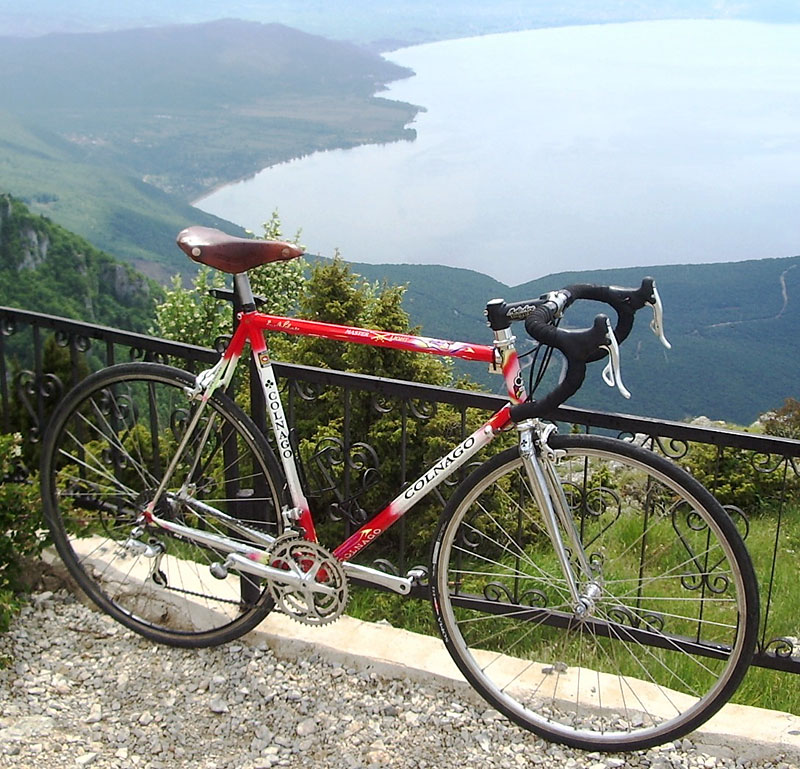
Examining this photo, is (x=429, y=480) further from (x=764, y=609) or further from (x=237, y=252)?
(x=764, y=609)

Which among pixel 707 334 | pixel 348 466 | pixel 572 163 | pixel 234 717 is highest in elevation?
pixel 348 466

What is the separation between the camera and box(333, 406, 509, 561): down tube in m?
2.26

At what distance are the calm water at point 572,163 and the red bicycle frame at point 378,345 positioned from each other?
59627 millimetres

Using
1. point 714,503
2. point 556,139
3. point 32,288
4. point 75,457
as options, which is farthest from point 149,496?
point 556,139

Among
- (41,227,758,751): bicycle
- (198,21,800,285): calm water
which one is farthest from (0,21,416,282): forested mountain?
(41,227,758,751): bicycle

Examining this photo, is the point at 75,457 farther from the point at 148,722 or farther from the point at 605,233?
the point at 605,233

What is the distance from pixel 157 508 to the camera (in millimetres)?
2906

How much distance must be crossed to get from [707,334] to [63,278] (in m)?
41.5

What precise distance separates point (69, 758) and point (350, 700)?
0.80 meters

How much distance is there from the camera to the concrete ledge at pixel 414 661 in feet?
7.99

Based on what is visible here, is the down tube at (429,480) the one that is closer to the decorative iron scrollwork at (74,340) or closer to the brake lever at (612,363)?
the brake lever at (612,363)

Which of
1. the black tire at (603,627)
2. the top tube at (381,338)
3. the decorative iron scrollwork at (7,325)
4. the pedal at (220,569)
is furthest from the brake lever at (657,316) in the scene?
the decorative iron scrollwork at (7,325)

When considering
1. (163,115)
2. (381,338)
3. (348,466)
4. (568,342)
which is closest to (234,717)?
(348,466)

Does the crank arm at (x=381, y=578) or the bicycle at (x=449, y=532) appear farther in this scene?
the crank arm at (x=381, y=578)
